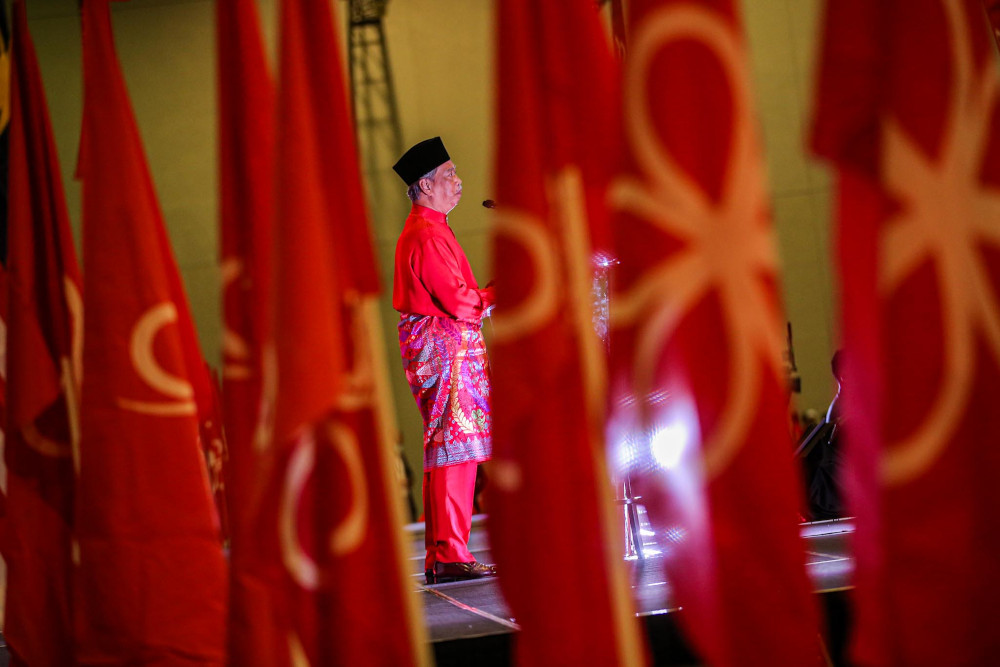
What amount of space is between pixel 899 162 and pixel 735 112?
18 centimetres

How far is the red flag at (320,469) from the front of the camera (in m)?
1.15

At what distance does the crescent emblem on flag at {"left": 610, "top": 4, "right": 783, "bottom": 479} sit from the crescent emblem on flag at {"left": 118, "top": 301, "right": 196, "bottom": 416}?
2.24 ft

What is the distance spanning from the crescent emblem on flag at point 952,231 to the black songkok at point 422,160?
1730 millimetres

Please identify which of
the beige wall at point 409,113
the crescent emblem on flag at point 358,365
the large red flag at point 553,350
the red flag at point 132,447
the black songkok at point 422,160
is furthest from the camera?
the beige wall at point 409,113

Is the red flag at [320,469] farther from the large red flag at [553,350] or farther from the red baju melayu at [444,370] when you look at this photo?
the red baju melayu at [444,370]

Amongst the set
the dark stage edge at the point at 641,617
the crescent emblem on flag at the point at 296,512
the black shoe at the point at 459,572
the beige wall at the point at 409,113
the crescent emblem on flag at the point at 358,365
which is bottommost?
the black shoe at the point at 459,572

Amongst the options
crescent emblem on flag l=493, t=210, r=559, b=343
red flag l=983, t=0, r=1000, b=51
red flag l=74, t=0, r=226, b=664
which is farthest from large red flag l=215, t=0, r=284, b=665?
red flag l=983, t=0, r=1000, b=51

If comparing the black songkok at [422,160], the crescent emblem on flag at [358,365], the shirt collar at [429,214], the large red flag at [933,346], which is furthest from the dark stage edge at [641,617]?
the black songkok at [422,160]

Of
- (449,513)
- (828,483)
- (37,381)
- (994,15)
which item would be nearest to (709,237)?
(994,15)

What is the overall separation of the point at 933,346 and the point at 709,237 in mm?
254

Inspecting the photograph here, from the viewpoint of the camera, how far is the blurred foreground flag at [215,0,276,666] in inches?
49.9

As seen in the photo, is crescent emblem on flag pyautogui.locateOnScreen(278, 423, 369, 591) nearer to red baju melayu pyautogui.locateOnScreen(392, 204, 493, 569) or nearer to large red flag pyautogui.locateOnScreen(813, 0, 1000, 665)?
large red flag pyautogui.locateOnScreen(813, 0, 1000, 665)

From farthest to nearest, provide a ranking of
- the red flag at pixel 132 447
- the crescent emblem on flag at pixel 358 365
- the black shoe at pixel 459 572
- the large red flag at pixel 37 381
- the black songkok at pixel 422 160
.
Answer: the black songkok at pixel 422 160 → the black shoe at pixel 459 572 → the large red flag at pixel 37 381 → the red flag at pixel 132 447 → the crescent emblem on flag at pixel 358 365

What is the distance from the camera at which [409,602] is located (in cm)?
117
